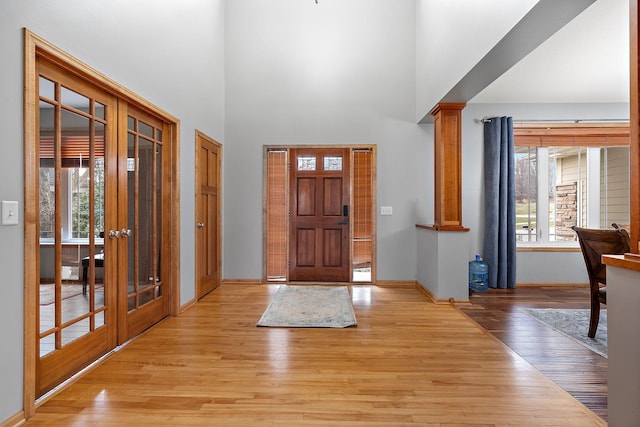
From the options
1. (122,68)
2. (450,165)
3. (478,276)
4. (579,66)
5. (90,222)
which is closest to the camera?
(90,222)

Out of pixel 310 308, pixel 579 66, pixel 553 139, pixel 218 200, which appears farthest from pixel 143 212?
pixel 553 139

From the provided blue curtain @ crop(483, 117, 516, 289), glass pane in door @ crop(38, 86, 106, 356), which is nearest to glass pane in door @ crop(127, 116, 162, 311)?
glass pane in door @ crop(38, 86, 106, 356)

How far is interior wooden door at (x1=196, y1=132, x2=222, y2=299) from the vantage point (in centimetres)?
409

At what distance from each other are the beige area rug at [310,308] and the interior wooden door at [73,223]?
1.37 metres

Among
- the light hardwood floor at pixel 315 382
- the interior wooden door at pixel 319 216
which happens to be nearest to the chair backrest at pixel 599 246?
the light hardwood floor at pixel 315 382

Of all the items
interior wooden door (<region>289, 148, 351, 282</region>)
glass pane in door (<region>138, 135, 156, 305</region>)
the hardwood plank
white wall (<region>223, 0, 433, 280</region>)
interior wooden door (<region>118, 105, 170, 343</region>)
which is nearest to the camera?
the hardwood plank

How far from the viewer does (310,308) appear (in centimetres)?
375

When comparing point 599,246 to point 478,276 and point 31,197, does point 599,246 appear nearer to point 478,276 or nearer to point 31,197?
point 478,276

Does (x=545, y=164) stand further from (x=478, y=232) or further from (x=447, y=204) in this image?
(x=447, y=204)

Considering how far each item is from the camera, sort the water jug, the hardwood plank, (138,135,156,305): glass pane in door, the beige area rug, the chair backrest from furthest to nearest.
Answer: the water jug < the beige area rug < (138,135,156,305): glass pane in door < the chair backrest < the hardwood plank

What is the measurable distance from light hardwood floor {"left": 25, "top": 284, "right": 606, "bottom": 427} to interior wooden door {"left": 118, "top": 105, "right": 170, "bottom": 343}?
0.80 feet

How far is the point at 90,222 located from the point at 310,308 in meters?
2.23

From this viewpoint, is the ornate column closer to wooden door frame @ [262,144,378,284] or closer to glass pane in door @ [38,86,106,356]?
wooden door frame @ [262,144,378,284]

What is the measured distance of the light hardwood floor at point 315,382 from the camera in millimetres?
1815
